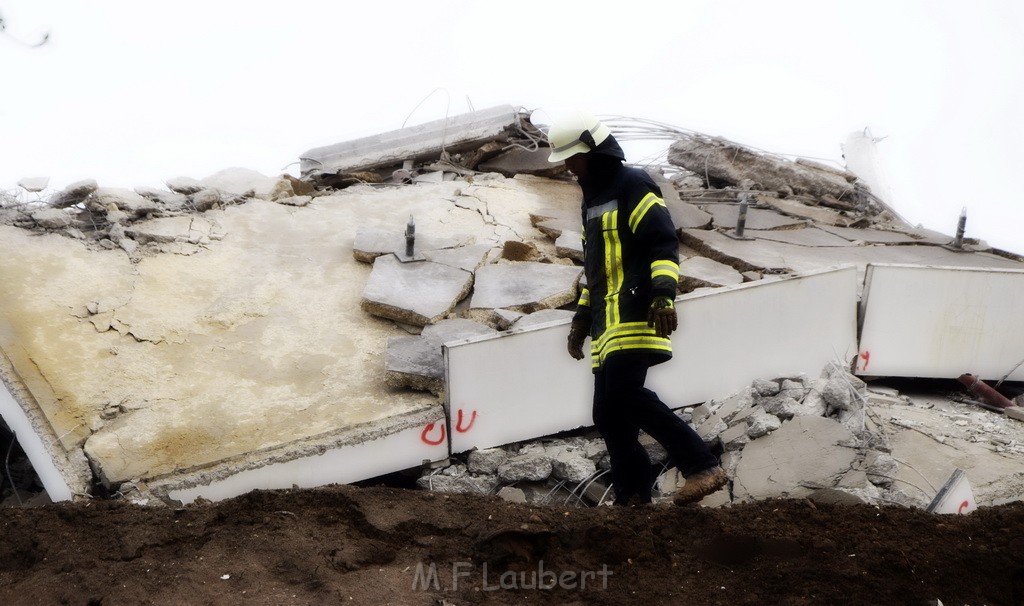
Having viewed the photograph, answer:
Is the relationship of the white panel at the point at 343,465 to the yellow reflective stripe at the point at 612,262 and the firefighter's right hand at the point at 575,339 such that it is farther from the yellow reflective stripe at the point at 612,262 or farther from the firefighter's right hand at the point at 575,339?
the yellow reflective stripe at the point at 612,262

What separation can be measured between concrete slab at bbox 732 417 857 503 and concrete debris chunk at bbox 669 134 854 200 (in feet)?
13.8

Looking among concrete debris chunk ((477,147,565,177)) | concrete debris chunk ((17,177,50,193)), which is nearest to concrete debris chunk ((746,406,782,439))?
concrete debris chunk ((477,147,565,177))

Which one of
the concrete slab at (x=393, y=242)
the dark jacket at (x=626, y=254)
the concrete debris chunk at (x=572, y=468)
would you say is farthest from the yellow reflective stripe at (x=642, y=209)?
the concrete slab at (x=393, y=242)

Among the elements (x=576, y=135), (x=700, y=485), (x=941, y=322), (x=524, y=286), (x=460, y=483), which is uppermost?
(x=576, y=135)

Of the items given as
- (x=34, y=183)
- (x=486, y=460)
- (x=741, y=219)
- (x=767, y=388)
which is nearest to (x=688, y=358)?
(x=767, y=388)

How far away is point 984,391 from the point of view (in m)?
5.65

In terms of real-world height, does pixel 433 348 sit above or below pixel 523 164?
below

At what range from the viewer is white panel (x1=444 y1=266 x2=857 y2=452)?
479 cm

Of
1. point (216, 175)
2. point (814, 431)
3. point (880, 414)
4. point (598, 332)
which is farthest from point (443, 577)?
point (216, 175)

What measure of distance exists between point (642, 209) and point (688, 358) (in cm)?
161

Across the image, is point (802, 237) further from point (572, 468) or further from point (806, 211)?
point (572, 468)

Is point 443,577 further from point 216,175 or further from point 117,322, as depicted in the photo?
point 216,175

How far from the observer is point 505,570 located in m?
3.48

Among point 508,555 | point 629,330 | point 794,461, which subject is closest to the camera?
point 508,555
